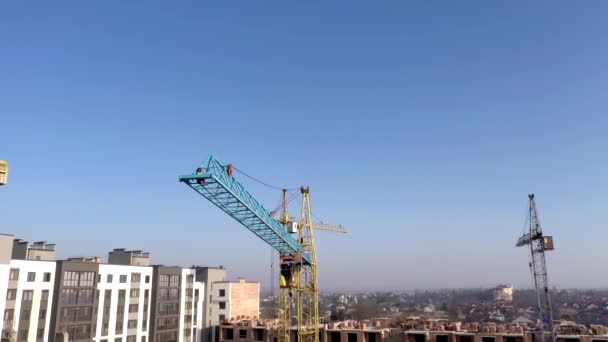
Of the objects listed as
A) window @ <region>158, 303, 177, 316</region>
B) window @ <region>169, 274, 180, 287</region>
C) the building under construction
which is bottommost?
the building under construction

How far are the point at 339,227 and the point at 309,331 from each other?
2235 centimetres

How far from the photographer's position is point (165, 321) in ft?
227

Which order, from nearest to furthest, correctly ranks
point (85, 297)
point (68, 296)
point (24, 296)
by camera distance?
point (24, 296), point (68, 296), point (85, 297)

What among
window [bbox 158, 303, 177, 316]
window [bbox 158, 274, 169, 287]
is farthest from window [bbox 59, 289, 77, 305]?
window [bbox 158, 303, 177, 316]

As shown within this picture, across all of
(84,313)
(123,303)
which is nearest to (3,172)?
(84,313)

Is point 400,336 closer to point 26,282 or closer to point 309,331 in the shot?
point 309,331

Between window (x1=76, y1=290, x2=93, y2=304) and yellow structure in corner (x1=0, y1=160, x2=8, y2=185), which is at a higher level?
yellow structure in corner (x1=0, y1=160, x2=8, y2=185)

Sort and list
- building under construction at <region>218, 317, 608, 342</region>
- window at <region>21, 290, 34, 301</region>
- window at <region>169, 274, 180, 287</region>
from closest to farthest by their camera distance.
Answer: window at <region>21, 290, 34, 301</region> < building under construction at <region>218, 317, 608, 342</region> < window at <region>169, 274, 180, 287</region>

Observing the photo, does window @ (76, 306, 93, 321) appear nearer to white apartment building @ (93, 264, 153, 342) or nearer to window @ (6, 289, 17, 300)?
white apartment building @ (93, 264, 153, 342)

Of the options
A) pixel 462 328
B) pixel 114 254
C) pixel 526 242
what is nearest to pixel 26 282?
pixel 114 254

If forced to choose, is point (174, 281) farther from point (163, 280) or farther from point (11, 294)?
point (11, 294)

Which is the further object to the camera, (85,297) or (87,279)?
(87,279)

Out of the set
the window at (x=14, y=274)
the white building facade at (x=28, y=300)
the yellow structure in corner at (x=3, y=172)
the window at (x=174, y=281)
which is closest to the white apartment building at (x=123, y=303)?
the window at (x=174, y=281)

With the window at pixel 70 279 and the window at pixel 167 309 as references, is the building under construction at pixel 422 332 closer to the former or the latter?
the window at pixel 167 309
